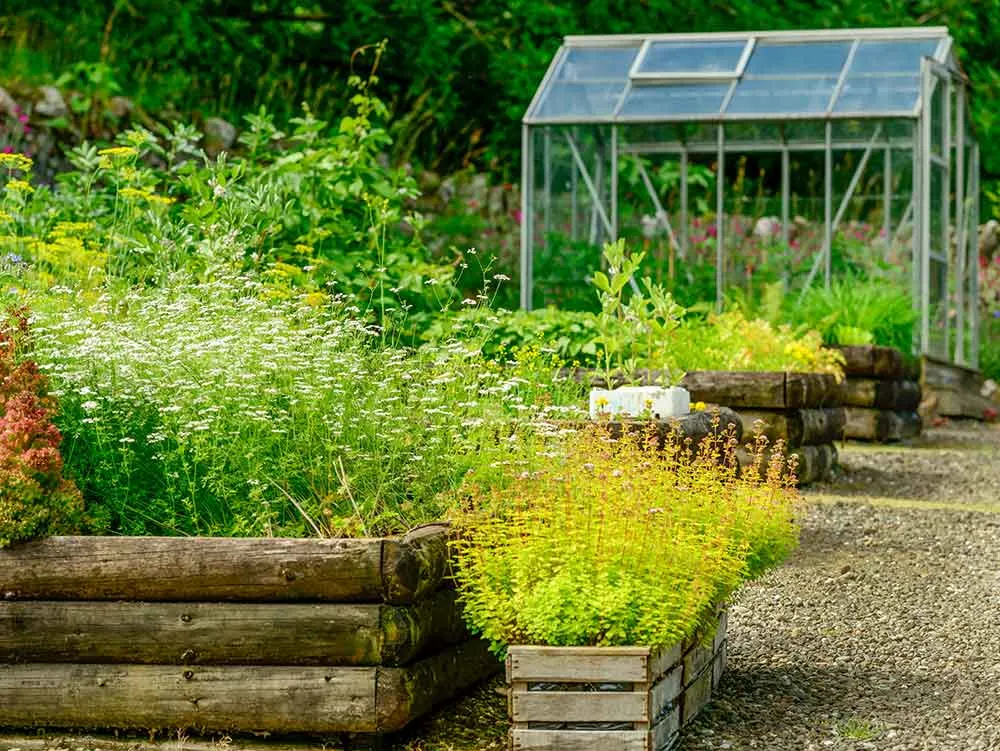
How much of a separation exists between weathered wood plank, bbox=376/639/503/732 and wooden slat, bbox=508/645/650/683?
34 cm

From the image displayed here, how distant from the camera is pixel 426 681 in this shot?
446cm

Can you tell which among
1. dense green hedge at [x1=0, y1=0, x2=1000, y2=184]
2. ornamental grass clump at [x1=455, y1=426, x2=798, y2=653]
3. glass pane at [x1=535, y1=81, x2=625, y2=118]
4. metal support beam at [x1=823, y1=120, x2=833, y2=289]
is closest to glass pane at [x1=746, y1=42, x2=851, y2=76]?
metal support beam at [x1=823, y1=120, x2=833, y2=289]

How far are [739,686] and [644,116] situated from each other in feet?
30.0

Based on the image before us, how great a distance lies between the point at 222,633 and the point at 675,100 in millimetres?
10184

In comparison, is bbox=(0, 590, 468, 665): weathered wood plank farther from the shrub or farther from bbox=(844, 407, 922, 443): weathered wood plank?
bbox=(844, 407, 922, 443): weathered wood plank

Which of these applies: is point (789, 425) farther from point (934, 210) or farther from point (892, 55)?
point (892, 55)

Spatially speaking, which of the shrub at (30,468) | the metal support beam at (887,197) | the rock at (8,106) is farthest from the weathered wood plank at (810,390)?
the rock at (8,106)

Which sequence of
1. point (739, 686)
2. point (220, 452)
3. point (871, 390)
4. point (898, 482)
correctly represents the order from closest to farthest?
point (220, 452) < point (739, 686) < point (898, 482) < point (871, 390)

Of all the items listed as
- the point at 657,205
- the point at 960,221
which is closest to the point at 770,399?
the point at 657,205

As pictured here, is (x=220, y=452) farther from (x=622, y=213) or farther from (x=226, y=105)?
(x=226, y=105)

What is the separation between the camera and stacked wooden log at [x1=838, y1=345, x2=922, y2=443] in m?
11.7

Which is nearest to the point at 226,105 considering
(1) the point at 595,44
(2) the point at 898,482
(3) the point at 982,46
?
(1) the point at 595,44

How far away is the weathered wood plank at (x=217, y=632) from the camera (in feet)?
14.1

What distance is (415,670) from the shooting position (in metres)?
4.39
